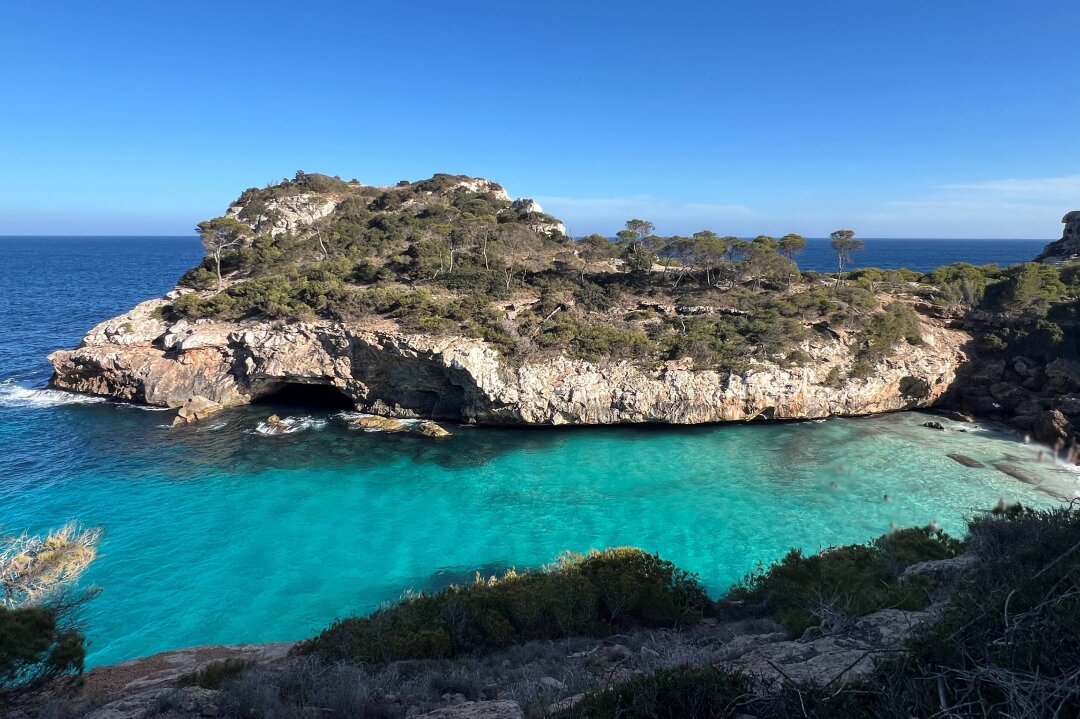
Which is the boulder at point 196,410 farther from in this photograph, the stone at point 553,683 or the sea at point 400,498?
the stone at point 553,683

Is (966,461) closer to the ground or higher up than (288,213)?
closer to the ground

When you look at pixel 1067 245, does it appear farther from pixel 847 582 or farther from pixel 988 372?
pixel 847 582

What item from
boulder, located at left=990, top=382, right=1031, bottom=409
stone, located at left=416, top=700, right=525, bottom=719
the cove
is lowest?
the cove

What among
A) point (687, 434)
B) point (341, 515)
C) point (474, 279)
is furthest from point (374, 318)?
point (687, 434)

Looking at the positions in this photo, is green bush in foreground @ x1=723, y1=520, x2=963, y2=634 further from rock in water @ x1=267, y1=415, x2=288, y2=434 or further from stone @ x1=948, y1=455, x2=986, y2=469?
rock in water @ x1=267, y1=415, x2=288, y2=434

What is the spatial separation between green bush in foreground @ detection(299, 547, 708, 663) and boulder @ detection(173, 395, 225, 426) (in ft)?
68.8

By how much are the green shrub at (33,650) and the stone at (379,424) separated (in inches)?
683

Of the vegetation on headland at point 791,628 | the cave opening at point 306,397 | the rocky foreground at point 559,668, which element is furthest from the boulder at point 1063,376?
the cave opening at point 306,397

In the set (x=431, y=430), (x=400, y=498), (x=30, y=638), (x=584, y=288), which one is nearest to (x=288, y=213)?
(x=584, y=288)

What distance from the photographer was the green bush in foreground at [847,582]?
8414 millimetres

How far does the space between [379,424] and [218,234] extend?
21.3m

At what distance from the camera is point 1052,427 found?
21.8 metres

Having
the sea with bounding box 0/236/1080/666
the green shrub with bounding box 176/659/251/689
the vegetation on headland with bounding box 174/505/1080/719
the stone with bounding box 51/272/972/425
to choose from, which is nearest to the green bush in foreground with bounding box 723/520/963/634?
the vegetation on headland with bounding box 174/505/1080/719

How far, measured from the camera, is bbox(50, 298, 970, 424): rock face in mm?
24797
